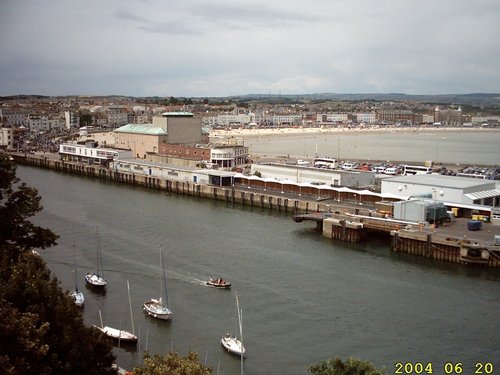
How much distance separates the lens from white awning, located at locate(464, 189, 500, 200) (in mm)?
17200

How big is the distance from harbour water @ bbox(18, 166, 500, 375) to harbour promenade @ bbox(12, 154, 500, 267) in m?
0.35

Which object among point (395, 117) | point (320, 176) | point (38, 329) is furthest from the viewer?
point (395, 117)

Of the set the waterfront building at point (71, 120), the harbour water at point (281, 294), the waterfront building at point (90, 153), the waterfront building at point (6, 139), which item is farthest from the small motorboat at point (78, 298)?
the waterfront building at point (71, 120)

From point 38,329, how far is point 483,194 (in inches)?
607

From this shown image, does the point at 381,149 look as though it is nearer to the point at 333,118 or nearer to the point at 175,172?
the point at 175,172

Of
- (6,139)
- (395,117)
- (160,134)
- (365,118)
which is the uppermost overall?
(395,117)

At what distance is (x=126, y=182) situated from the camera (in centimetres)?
2802

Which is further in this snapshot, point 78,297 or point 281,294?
point 281,294

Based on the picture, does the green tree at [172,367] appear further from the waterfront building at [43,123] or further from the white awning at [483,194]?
the waterfront building at [43,123]

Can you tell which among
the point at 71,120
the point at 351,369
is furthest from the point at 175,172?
the point at 71,120

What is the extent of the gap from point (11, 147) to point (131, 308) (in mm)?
34495

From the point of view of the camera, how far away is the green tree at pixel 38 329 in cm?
495

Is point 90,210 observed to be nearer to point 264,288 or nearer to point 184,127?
point 264,288

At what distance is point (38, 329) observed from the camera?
5086mm
